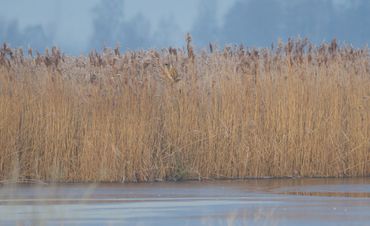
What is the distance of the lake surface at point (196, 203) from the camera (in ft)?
25.3

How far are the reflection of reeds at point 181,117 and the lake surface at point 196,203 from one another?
2.68 feet

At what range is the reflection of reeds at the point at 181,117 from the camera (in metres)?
13.7

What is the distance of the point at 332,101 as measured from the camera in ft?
48.9

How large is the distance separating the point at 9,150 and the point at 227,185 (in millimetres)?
3531

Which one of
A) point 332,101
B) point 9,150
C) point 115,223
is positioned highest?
point 332,101

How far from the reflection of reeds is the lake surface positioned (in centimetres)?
82

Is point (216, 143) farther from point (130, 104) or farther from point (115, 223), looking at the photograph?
point (115, 223)

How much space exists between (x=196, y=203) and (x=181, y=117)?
467cm

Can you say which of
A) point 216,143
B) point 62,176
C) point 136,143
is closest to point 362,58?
point 216,143

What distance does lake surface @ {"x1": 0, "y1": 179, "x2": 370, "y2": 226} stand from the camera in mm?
7711

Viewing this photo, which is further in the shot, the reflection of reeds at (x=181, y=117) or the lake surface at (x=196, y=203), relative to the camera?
the reflection of reeds at (x=181, y=117)

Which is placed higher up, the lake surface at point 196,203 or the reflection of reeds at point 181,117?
the reflection of reeds at point 181,117

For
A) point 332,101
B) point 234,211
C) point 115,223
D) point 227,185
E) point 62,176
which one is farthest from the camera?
→ point 332,101

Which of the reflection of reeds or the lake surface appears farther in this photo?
the reflection of reeds
